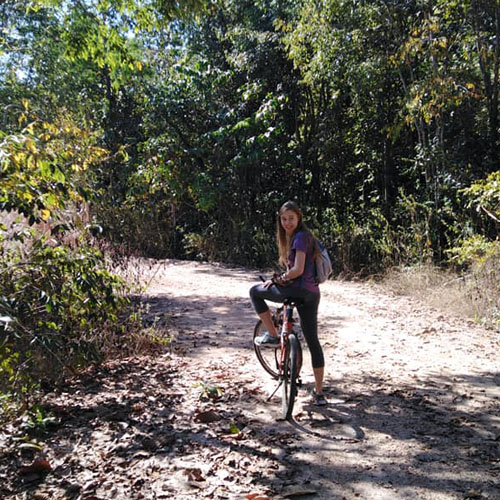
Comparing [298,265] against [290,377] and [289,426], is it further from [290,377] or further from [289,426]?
[289,426]

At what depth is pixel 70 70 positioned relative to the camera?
20297 millimetres

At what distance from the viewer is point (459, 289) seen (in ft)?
29.1

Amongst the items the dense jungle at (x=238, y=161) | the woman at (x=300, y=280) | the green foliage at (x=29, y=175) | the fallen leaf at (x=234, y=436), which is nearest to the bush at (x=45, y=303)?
the dense jungle at (x=238, y=161)

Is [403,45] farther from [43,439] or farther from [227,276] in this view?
[43,439]

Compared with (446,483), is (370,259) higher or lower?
higher

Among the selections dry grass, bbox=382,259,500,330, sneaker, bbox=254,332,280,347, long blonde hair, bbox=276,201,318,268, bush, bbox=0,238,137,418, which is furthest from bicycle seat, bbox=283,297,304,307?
dry grass, bbox=382,259,500,330

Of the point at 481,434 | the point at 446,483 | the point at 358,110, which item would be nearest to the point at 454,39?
the point at 358,110

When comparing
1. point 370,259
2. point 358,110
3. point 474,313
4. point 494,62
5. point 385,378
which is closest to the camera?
point 385,378

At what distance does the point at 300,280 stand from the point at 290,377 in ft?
2.78

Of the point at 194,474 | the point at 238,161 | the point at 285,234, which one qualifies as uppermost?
the point at 238,161

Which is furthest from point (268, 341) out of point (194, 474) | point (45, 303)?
point (45, 303)

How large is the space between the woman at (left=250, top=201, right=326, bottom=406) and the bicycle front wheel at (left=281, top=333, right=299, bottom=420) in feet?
0.83

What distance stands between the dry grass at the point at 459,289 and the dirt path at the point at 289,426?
0.67m

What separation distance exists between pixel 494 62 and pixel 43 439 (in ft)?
32.8
